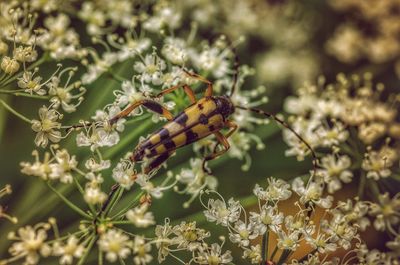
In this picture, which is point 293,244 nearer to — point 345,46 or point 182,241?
point 182,241

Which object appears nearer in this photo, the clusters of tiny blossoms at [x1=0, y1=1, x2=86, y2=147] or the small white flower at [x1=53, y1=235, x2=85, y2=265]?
the small white flower at [x1=53, y1=235, x2=85, y2=265]

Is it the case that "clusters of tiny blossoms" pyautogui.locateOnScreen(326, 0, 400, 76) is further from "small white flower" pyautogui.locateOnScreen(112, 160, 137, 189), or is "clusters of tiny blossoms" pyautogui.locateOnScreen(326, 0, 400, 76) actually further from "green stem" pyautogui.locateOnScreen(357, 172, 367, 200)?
"small white flower" pyautogui.locateOnScreen(112, 160, 137, 189)

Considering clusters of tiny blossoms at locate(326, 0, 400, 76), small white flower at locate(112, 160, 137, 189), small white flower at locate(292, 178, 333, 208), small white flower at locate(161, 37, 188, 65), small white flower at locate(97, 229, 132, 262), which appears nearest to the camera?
small white flower at locate(97, 229, 132, 262)

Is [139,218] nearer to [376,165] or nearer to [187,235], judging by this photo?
[187,235]

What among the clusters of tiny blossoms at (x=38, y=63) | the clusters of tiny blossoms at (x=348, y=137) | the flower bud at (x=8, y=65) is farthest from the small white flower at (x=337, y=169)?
the flower bud at (x=8, y=65)

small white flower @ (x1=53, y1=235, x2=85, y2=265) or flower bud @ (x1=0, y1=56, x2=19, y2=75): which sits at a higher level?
flower bud @ (x1=0, y1=56, x2=19, y2=75)

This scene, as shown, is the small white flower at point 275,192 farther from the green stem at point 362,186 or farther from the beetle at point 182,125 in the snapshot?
the green stem at point 362,186

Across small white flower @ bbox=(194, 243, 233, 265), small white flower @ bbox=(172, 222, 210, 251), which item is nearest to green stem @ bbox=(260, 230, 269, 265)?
small white flower @ bbox=(194, 243, 233, 265)
